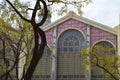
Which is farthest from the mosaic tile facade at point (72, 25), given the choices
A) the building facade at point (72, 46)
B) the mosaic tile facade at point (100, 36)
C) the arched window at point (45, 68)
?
the arched window at point (45, 68)

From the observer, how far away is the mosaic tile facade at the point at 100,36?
35.3 metres

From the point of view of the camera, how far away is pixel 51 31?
36.9 metres

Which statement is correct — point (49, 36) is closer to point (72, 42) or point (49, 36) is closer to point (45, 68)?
point (72, 42)

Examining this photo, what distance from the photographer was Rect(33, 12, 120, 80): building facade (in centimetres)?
3528

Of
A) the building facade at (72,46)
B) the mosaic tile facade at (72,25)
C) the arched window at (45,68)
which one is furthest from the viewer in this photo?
the mosaic tile facade at (72,25)

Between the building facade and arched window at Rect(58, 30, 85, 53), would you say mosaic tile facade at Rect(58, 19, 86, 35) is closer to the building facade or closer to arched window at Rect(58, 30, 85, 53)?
the building facade

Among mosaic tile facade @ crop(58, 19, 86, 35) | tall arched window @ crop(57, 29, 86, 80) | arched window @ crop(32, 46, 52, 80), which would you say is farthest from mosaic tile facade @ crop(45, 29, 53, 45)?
tall arched window @ crop(57, 29, 86, 80)

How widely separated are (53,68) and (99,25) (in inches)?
273

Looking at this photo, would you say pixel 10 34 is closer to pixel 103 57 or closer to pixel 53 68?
pixel 103 57

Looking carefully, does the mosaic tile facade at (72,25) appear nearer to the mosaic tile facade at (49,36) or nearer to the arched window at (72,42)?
the arched window at (72,42)

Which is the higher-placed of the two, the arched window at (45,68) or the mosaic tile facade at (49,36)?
the mosaic tile facade at (49,36)

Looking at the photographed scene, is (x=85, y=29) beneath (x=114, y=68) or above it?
above

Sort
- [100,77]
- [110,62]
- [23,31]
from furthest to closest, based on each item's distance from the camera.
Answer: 1. [100,77]
2. [110,62]
3. [23,31]

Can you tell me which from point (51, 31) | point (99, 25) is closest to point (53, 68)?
point (51, 31)
